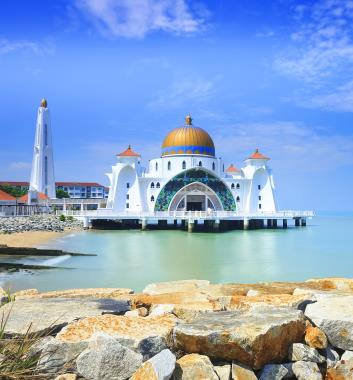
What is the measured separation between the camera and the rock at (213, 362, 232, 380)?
3.95 m

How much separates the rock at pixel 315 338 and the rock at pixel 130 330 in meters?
1.40

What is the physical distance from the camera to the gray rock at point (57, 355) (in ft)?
12.7

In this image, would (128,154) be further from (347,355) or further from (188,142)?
(347,355)

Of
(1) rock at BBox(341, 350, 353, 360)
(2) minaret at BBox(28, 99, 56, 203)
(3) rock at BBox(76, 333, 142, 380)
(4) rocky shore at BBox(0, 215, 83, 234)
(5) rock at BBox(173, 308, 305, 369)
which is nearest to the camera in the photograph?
(3) rock at BBox(76, 333, 142, 380)

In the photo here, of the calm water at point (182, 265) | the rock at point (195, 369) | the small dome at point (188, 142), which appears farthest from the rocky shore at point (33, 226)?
the rock at point (195, 369)

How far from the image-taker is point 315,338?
441cm

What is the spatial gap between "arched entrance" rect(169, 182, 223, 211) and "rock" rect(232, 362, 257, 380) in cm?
4122

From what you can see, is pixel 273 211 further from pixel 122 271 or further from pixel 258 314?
pixel 258 314

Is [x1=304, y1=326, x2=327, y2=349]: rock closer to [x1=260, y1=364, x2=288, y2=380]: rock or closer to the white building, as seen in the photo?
[x1=260, y1=364, x2=288, y2=380]: rock

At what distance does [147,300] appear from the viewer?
606 cm

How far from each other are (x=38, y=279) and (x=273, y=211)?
35.3 m

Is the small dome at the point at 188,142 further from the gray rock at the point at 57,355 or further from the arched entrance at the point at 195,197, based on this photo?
the gray rock at the point at 57,355

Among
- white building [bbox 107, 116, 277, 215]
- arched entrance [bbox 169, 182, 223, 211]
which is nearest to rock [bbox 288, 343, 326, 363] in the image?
white building [bbox 107, 116, 277, 215]

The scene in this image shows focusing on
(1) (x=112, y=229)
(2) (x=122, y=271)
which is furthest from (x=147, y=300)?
(1) (x=112, y=229)
